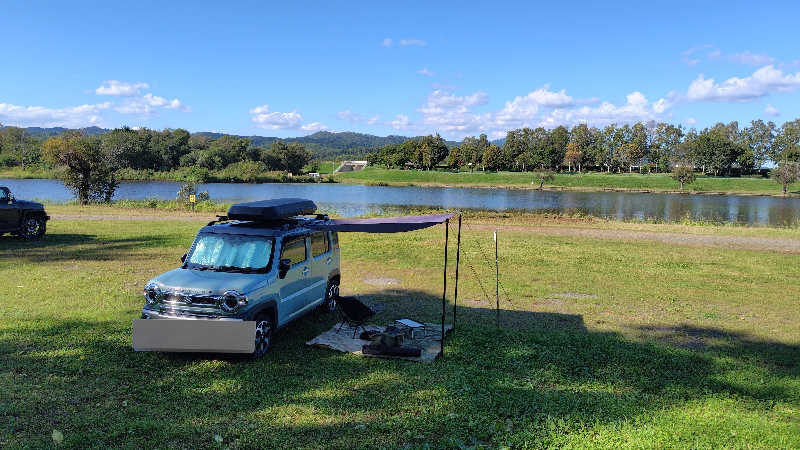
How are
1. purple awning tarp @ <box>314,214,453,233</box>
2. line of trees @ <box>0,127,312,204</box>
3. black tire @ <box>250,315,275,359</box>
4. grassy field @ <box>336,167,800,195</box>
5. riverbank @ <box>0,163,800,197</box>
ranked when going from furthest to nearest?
line of trees @ <box>0,127,312,204</box>, grassy field @ <box>336,167,800,195</box>, riverbank @ <box>0,163,800,197</box>, purple awning tarp @ <box>314,214,453,233</box>, black tire @ <box>250,315,275,359</box>

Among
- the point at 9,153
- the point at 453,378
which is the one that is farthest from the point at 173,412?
the point at 9,153

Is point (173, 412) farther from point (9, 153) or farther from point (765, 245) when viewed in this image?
point (9, 153)

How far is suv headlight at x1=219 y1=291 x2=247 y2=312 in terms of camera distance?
661cm

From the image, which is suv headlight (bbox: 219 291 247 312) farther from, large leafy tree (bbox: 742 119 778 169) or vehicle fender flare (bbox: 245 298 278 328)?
large leafy tree (bbox: 742 119 778 169)

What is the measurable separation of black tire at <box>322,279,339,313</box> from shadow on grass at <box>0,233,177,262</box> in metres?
8.91

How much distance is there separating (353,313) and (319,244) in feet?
4.80

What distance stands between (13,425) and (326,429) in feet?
10.4

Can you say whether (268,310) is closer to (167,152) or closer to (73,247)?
(73,247)

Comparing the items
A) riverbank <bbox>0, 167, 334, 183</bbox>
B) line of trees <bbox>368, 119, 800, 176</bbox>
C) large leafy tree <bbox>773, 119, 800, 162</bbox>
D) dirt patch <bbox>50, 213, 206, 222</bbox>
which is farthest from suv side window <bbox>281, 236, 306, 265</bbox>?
large leafy tree <bbox>773, 119, 800, 162</bbox>

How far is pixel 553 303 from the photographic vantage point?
37.0 feet

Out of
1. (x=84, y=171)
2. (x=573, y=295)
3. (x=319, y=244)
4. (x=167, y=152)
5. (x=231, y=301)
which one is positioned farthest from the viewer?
(x=167, y=152)

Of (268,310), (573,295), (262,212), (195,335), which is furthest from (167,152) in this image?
(195,335)

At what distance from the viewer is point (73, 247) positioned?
16922 mm

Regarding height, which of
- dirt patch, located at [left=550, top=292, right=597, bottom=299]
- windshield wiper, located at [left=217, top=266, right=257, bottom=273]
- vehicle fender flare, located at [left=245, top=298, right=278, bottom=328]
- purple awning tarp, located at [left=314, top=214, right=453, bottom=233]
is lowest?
dirt patch, located at [left=550, top=292, right=597, bottom=299]
